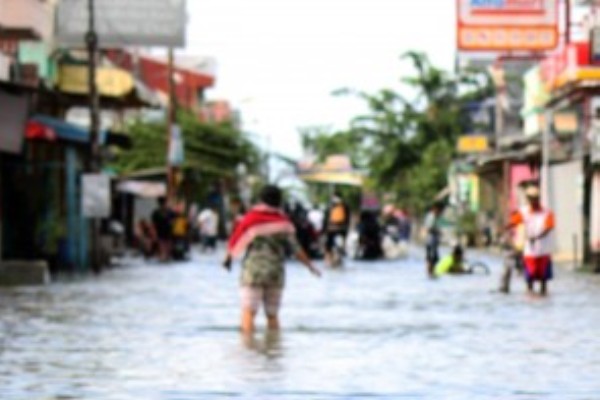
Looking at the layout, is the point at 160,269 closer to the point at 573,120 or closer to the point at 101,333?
the point at 573,120

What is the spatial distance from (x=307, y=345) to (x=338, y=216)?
33.1m

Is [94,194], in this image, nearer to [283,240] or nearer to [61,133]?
[61,133]

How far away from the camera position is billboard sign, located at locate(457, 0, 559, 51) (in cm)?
4212

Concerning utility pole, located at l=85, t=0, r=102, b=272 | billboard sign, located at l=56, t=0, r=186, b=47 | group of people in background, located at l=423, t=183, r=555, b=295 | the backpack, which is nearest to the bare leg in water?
group of people in background, located at l=423, t=183, r=555, b=295

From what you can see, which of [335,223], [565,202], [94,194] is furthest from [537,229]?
[565,202]

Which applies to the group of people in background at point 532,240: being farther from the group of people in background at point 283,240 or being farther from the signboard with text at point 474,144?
the signboard with text at point 474,144

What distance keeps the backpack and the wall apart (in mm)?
10412

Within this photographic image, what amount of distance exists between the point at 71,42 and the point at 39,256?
17.4 ft

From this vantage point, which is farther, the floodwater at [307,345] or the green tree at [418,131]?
the green tree at [418,131]

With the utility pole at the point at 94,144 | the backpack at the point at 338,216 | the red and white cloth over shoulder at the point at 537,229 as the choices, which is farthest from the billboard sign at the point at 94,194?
the red and white cloth over shoulder at the point at 537,229

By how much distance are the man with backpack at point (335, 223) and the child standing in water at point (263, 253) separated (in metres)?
28.3

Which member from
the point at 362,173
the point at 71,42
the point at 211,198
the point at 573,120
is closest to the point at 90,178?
the point at 71,42

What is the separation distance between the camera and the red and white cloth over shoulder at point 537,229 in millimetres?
31031

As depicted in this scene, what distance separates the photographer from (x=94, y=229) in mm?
44781
